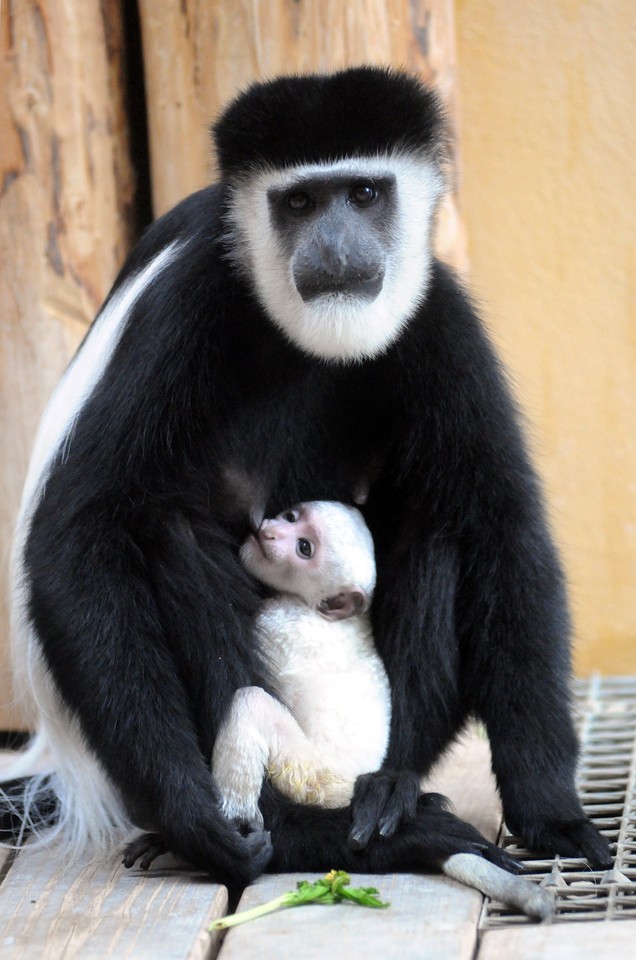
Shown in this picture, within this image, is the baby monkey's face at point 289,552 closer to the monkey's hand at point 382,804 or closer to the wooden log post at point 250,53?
the monkey's hand at point 382,804

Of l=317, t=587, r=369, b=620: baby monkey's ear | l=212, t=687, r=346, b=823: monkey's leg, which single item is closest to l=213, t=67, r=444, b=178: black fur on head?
l=317, t=587, r=369, b=620: baby monkey's ear

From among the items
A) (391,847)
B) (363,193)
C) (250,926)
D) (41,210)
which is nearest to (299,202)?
(363,193)

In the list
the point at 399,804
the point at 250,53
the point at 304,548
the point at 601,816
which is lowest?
the point at 601,816

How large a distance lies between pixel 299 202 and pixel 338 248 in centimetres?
18

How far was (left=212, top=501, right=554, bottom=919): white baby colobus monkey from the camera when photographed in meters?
2.33

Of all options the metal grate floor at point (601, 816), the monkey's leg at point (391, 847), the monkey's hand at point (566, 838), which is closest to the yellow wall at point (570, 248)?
the metal grate floor at point (601, 816)

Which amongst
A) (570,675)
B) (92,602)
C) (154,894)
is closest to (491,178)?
(570,675)

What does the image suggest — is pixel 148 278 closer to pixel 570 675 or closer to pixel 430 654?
pixel 430 654

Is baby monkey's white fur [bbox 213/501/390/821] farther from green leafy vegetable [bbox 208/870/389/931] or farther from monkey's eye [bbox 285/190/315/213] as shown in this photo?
monkey's eye [bbox 285/190/315/213]

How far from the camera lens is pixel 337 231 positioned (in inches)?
94.4

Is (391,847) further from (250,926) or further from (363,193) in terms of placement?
(363,193)

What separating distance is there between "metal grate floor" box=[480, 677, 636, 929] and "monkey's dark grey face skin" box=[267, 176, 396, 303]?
1.02 meters

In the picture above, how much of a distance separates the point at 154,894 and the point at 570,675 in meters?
0.86

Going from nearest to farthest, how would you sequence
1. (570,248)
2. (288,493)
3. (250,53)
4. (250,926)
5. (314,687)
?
(250,926)
(314,687)
(288,493)
(250,53)
(570,248)
